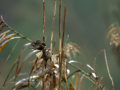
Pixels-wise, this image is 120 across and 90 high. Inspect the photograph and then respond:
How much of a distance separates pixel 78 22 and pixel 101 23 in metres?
0.34

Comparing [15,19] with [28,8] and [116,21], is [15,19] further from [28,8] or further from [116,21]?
[116,21]

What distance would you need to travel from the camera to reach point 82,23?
182 centimetres

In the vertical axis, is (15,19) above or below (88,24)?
above

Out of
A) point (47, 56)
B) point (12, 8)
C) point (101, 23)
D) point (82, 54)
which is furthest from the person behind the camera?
point (101, 23)

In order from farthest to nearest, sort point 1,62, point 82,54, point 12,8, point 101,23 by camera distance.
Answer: point 101,23
point 82,54
point 12,8
point 1,62

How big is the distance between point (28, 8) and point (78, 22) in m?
0.67

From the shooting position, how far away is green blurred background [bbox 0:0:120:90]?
156cm

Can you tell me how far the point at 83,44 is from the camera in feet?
5.83

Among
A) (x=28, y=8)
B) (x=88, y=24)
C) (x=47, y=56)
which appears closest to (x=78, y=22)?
(x=88, y=24)

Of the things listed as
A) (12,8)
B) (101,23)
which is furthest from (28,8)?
(101,23)

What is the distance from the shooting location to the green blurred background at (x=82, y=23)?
5.11 ft

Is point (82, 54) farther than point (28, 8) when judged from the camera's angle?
Yes

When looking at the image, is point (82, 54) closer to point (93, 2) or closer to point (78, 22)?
point (78, 22)

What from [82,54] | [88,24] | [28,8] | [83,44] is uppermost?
[28,8]
